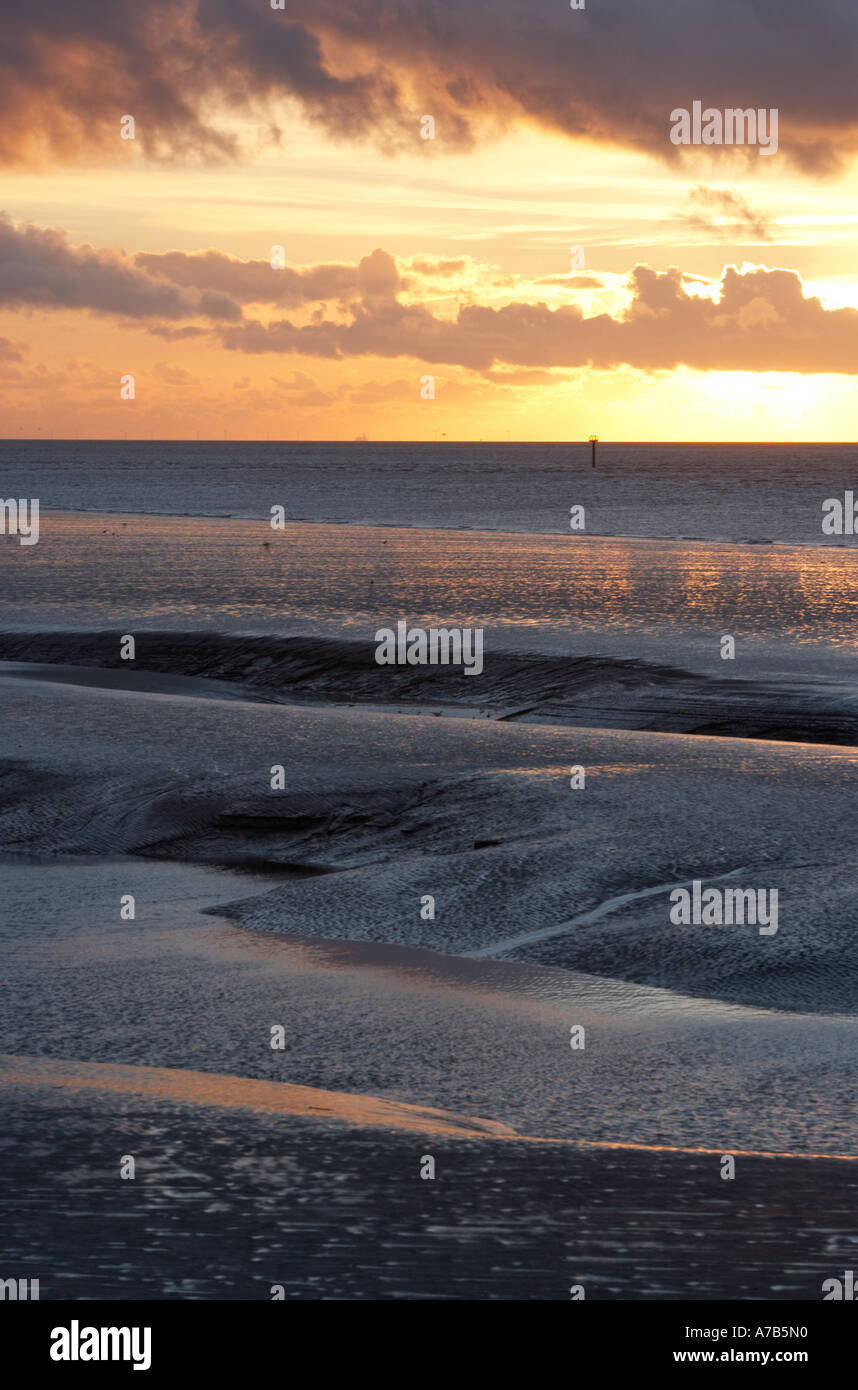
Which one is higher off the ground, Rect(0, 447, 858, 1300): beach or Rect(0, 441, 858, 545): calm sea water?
Rect(0, 441, 858, 545): calm sea water

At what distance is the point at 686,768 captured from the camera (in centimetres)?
1231

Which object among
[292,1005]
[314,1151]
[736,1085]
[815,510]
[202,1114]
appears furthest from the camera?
[815,510]

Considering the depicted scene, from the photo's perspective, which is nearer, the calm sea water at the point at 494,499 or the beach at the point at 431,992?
the beach at the point at 431,992

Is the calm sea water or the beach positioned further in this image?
the calm sea water

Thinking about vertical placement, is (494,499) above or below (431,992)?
above

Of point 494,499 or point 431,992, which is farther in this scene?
point 494,499

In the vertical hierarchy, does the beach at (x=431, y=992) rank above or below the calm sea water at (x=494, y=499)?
below

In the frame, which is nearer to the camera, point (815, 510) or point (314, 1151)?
point (314, 1151)
